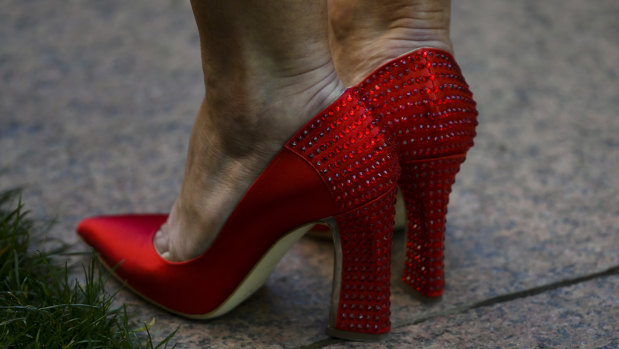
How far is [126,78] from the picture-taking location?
2289mm

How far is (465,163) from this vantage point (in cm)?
178

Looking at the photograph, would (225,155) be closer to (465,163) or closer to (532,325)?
(532,325)

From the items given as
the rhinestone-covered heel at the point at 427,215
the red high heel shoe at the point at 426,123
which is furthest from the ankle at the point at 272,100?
the rhinestone-covered heel at the point at 427,215

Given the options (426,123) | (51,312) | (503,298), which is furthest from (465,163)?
(51,312)

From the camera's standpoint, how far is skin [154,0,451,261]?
3.22ft

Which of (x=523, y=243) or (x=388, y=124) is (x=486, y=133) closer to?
(x=523, y=243)

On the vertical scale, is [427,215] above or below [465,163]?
above

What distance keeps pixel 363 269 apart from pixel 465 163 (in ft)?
2.62

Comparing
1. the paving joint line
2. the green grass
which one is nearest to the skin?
the green grass

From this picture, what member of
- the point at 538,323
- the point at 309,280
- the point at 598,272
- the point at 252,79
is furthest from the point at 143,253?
the point at 598,272

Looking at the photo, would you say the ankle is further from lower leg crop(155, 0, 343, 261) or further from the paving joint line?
the paving joint line

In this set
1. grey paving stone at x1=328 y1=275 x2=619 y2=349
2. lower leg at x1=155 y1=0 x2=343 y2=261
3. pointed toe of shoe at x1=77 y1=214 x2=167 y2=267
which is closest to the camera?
lower leg at x1=155 y1=0 x2=343 y2=261

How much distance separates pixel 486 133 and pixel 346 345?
101cm

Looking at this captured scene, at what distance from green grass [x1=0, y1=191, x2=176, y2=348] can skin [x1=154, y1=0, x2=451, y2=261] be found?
0.16 meters
